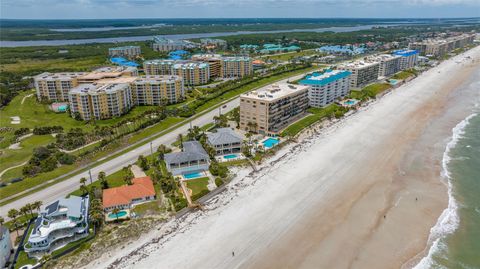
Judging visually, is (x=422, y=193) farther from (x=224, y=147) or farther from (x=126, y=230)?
Answer: (x=126, y=230)

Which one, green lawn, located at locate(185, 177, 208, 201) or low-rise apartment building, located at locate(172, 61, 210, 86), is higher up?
low-rise apartment building, located at locate(172, 61, 210, 86)

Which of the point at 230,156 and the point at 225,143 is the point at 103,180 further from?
the point at 230,156

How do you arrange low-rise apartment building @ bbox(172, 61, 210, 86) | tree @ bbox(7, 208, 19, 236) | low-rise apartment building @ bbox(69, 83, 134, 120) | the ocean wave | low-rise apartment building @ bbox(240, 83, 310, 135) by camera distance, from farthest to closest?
1. low-rise apartment building @ bbox(172, 61, 210, 86)
2. low-rise apartment building @ bbox(69, 83, 134, 120)
3. low-rise apartment building @ bbox(240, 83, 310, 135)
4. tree @ bbox(7, 208, 19, 236)
5. the ocean wave

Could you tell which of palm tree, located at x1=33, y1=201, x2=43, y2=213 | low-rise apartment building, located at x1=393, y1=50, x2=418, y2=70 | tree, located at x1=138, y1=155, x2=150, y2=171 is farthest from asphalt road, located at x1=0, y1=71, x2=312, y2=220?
low-rise apartment building, located at x1=393, y1=50, x2=418, y2=70

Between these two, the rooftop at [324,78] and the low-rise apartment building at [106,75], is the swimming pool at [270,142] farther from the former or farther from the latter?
the low-rise apartment building at [106,75]

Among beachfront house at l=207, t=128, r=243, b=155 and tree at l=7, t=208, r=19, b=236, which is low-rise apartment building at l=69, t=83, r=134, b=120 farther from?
tree at l=7, t=208, r=19, b=236

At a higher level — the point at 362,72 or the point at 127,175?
the point at 362,72

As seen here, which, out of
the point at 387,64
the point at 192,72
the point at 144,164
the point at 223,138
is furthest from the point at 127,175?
the point at 387,64
